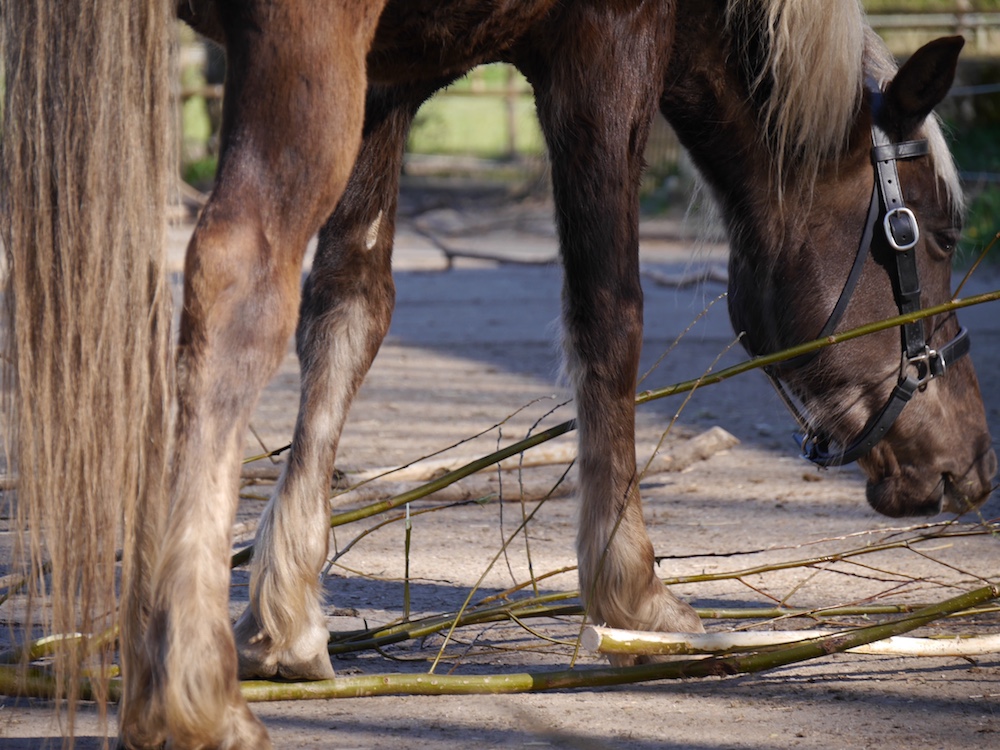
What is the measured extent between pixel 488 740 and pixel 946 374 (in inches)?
60.3

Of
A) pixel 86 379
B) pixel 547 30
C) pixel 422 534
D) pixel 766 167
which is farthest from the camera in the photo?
pixel 422 534

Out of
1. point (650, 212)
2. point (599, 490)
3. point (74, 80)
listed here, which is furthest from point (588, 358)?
point (650, 212)

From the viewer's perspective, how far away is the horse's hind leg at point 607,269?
231 centimetres

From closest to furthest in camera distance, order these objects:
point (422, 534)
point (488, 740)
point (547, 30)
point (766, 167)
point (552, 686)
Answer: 1. point (488, 740)
2. point (552, 686)
3. point (547, 30)
4. point (766, 167)
5. point (422, 534)

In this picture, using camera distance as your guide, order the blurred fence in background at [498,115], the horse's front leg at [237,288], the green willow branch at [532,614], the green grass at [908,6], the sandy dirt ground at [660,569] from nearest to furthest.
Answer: the horse's front leg at [237,288], the sandy dirt ground at [660,569], the green willow branch at [532,614], the blurred fence in background at [498,115], the green grass at [908,6]

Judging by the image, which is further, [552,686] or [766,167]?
[766,167]

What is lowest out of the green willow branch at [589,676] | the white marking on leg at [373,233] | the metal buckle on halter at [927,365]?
the green willow branch at [589,676]

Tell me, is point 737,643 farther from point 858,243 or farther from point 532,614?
point 858,243

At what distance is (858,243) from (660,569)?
95cm

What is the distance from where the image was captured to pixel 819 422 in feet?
9.35

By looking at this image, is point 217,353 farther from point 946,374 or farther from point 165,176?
point 946,374

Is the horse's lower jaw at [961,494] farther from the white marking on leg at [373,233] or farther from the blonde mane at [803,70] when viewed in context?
the white marking on leg at [373,233]

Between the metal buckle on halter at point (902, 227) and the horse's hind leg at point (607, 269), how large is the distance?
0.68 m

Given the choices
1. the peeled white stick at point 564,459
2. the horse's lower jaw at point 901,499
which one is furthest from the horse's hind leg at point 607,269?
the peeled white stick at point 564,459
